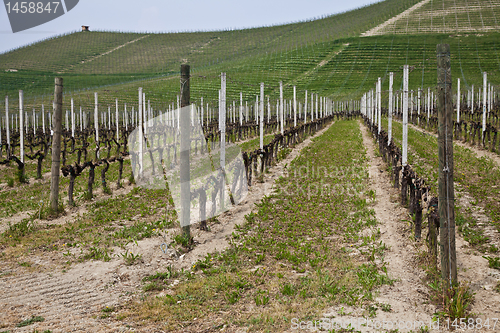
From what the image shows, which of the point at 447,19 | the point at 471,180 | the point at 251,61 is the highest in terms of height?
the point at 447,19

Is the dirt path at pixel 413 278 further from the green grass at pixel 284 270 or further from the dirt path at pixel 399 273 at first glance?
the green grass at pixel 284 270

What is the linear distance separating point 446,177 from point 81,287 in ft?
16.5

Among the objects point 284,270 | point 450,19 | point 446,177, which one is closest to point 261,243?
point 284,270

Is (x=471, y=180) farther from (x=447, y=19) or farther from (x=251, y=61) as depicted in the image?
(x=447, y=19)

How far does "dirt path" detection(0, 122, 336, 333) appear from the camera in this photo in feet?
14.6

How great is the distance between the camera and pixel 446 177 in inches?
190

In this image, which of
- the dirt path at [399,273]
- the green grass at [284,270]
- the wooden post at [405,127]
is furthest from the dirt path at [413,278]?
the wooden post at [405,127]

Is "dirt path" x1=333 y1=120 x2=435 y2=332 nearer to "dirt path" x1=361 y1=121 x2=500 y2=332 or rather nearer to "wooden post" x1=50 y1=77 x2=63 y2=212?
"dirt path" x1=361 y1=121 x2=500 y2=332

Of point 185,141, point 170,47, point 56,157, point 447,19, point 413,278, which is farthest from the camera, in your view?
point 170,47

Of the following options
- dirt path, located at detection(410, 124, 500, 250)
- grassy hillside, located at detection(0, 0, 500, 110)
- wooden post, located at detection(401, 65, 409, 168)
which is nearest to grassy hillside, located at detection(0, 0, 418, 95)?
grassy hillside, located at detection(0, 0, 500, 110)

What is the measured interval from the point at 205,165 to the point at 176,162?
70.2 inches

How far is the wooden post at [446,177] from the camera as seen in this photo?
483 centimetres

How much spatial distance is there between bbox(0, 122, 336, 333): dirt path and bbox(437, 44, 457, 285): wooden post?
3628mm

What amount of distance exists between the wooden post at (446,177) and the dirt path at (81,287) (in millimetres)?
3628
